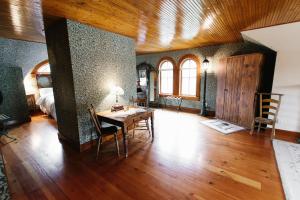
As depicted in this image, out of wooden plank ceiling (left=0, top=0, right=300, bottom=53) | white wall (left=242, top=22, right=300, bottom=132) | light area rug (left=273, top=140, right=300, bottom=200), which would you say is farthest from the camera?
white wall (left=242, top=22, right=300, bottom=132)

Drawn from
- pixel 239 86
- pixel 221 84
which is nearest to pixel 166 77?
pixel 221 84

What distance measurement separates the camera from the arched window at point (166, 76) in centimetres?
630

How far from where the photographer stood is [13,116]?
180 inches

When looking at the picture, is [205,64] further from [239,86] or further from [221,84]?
[239,86]

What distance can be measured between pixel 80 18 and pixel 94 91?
1.30m

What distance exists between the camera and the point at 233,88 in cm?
409

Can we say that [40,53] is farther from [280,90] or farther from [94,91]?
[280,90]

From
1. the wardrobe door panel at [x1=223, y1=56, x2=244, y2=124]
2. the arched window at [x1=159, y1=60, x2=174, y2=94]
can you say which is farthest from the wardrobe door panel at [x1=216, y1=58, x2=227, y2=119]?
the arched window at [x1=159, y1=60, x2=174, y2=94]

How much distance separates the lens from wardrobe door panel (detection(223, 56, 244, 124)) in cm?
394

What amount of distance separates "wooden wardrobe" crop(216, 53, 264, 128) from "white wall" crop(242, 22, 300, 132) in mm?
369

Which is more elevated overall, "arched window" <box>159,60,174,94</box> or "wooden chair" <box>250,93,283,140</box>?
"arched window" <box>159,60,174,94</box>

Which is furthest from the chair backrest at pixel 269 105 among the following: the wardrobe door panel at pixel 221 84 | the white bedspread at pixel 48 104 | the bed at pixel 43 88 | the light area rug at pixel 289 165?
the bed at pixel 43 88

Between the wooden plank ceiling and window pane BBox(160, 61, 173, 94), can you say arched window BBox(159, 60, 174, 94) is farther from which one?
the wooden plank ceiling

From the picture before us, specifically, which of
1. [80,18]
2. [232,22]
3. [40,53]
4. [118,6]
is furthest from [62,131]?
[232,22]
